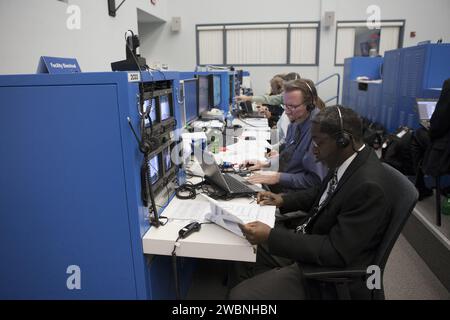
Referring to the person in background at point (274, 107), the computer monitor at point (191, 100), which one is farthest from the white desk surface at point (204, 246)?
the person in background at point (274, 107)

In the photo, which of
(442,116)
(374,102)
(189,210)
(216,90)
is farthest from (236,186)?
(374,102)

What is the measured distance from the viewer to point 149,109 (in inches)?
50.3

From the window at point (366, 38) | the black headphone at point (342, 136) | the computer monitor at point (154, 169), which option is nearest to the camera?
the black headphone at point (342, 136)

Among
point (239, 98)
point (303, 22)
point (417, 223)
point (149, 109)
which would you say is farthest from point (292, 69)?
point (149, 109)

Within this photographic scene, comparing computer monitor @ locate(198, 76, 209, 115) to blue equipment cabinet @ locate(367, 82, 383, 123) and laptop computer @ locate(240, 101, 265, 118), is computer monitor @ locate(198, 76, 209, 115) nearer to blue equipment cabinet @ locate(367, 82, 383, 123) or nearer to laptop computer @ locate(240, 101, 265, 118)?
laptop computer @ locate(240, 101, 265, 118)

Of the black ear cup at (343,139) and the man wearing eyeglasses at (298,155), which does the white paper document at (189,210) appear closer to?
the man wearing eyeglasses at (298,155)

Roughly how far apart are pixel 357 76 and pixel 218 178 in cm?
540

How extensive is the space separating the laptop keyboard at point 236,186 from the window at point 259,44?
5.66 m

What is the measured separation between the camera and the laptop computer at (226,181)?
1694mm

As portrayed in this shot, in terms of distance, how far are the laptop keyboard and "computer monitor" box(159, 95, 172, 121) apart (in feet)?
1.55

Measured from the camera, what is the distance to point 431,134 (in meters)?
2.73

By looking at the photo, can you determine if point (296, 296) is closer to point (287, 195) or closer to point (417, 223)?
point (287, 195)

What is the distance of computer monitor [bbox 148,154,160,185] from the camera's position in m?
1.38

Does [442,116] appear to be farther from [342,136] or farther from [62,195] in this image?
[62,195]
